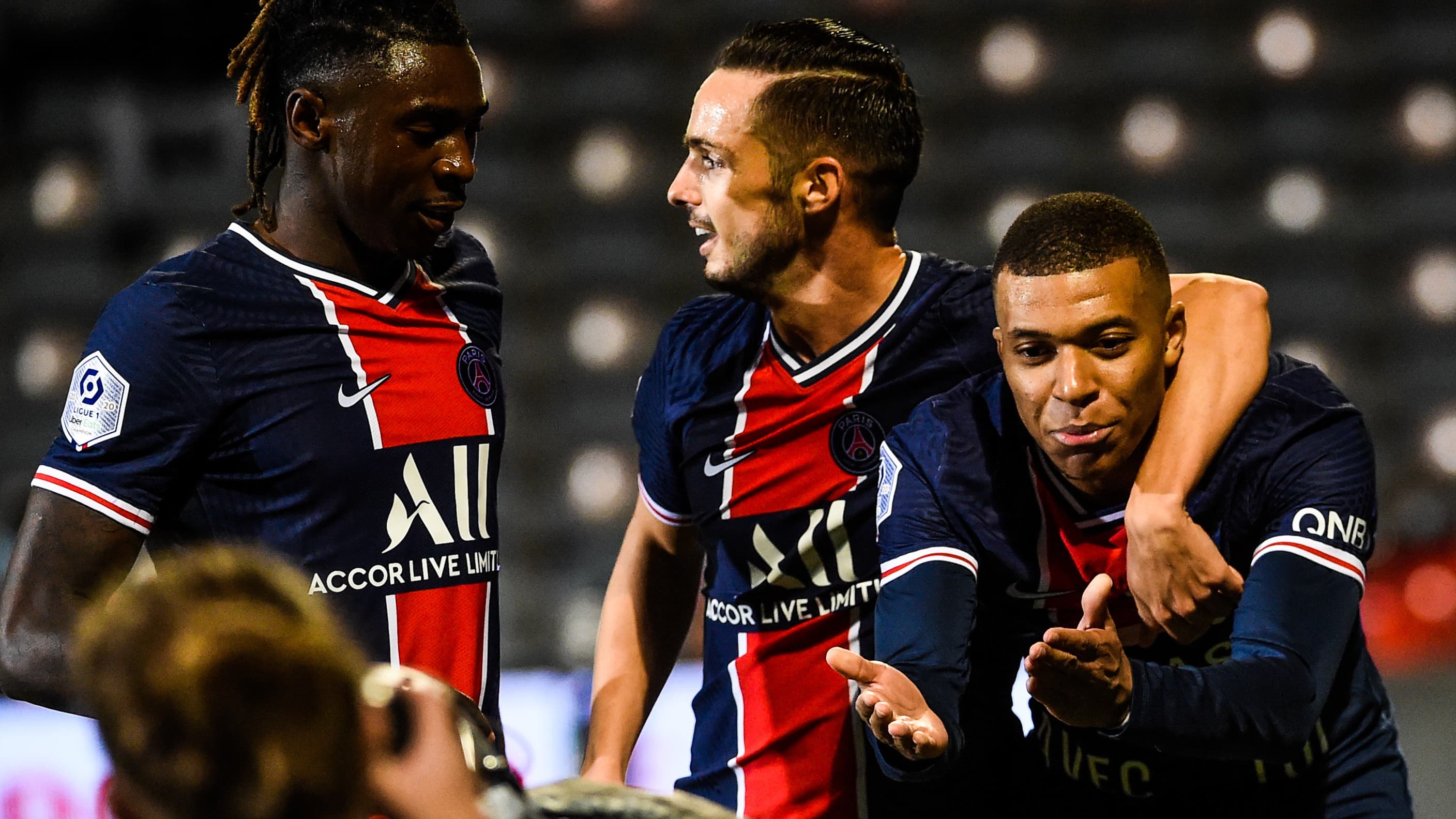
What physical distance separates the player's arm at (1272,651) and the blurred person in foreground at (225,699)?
0.92m

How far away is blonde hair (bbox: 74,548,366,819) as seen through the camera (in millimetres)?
1110

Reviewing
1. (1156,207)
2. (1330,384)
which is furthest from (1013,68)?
(1330,384)

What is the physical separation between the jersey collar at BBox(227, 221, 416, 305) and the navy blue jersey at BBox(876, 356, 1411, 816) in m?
0.84

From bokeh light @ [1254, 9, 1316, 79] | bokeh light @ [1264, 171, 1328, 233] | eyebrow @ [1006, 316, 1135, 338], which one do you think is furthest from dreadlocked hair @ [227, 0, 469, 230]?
bokeh light @ [1254, 9, 1316, 79]

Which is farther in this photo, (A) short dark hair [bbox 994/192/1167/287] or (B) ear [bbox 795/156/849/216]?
(B) ear [bbox 795/156/849/216]

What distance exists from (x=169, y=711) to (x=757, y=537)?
4.95ft

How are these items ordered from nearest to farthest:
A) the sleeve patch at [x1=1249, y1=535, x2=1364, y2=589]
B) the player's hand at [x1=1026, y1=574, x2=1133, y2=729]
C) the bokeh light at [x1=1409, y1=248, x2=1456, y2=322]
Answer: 1. the player's hand at [x1=1026, y1=574, x2=1133, y2=729]
2. the sleeve patch at [x1=1249, y1=535, x2=1364, y2=589]
3. the bokeh light at [x1=1409, y1=248, x2=1456, y2=322]

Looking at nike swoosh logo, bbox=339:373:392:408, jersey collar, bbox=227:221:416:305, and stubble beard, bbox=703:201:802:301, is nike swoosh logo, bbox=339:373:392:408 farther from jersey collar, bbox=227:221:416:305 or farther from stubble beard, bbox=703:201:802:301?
stubble beard, bbox=703:201:802:301

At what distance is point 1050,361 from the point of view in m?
2.12

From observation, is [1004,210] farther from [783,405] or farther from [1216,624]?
[1216,624]

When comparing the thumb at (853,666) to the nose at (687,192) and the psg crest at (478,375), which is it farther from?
the nose at (687,192)

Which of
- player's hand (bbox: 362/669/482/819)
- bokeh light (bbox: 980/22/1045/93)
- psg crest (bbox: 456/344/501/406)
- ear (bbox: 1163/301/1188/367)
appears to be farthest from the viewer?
bokeh light (bbox: 980/22/1045/93)

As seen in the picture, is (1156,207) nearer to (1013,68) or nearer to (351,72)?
(1013,68)

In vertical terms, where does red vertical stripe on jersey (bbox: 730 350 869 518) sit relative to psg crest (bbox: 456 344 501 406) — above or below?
below
